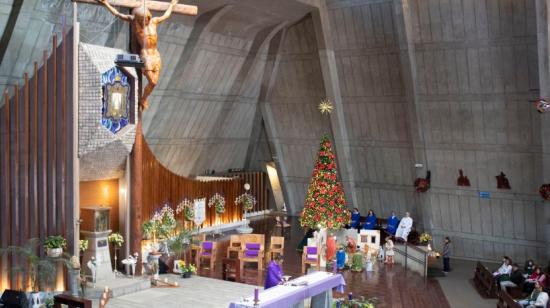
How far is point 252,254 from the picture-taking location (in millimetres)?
14305

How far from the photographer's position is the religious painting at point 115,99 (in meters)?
11.5

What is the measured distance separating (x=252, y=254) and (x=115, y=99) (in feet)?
16.1

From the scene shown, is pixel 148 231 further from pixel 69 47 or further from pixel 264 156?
pixel 264 156

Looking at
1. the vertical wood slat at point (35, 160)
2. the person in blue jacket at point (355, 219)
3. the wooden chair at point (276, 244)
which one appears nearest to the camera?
the vertical wood slat at point (35, 160)

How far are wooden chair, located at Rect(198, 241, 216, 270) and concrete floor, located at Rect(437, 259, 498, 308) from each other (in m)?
5.16

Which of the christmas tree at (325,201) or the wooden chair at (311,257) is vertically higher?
the christmas tree at (325,201)

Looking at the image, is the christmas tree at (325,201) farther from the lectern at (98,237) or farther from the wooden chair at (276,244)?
the lectern at (98,237)

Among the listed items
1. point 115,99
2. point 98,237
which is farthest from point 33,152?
point 98,237

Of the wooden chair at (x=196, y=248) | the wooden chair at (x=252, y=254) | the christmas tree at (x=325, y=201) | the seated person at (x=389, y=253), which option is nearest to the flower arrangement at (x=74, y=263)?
the wooden chair at (x=196, y=248)

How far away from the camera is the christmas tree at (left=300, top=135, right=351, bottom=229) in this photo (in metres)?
15.8

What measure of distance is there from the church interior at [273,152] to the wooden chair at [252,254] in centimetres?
3

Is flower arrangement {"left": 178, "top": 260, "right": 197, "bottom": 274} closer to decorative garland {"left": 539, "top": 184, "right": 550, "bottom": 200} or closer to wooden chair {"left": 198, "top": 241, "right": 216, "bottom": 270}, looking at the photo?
wooden chair {"left": 198, "top": 241, "right": 216, "bottom": 270}

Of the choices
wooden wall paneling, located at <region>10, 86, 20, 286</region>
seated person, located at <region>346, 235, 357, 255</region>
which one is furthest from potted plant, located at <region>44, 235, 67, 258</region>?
seated person, located at <region>346, 235, 357, 255</region>

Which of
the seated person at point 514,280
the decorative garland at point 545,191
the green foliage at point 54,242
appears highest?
the decorative garland at point 545,191
